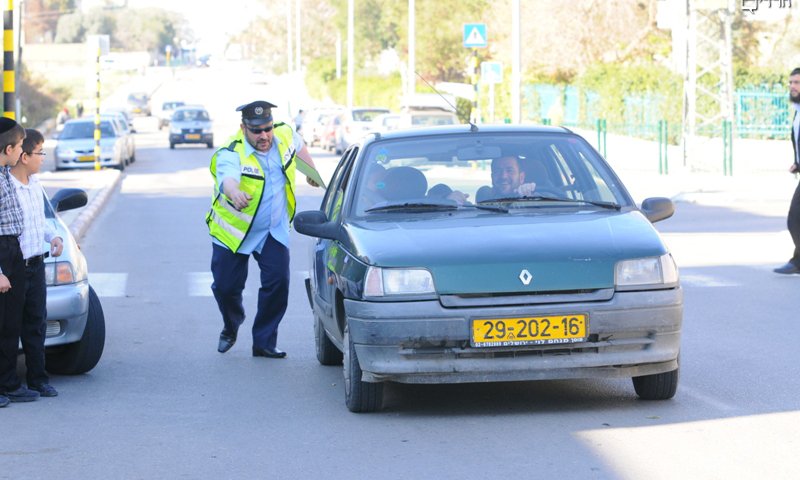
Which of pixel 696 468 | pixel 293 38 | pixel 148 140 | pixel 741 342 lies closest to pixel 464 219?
pixel 696 468

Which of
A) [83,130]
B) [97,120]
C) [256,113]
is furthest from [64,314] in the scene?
[83,130]

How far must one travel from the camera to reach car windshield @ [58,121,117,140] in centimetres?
3909

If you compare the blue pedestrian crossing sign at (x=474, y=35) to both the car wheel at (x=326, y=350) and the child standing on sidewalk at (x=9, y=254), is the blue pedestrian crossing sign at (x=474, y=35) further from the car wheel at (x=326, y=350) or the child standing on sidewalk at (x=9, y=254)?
the child standing on sidewalk at (x=9, y=254)

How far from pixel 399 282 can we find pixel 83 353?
8.68ft

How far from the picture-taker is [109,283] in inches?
577

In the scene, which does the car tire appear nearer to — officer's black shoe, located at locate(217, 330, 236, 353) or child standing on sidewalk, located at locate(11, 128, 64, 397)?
officer's black shoe, located at locate(217, 330, 236, 353)

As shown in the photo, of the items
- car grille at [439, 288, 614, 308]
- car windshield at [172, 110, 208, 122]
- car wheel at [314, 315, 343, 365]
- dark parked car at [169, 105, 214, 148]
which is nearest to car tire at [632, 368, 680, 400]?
car grille at [439, 288, 614, 308]

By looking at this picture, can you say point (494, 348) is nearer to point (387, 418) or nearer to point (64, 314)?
point (387, 418)

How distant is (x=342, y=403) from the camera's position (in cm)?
816

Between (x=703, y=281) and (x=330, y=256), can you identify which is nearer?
(x=330, y=256)

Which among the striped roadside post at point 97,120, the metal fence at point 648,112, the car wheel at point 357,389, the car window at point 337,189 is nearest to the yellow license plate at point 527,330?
the car wheel at point 357,389

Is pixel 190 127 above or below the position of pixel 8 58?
below

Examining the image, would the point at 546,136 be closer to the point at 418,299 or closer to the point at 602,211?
the point at 602,211

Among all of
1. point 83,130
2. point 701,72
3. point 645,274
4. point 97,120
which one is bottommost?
point 645,274
